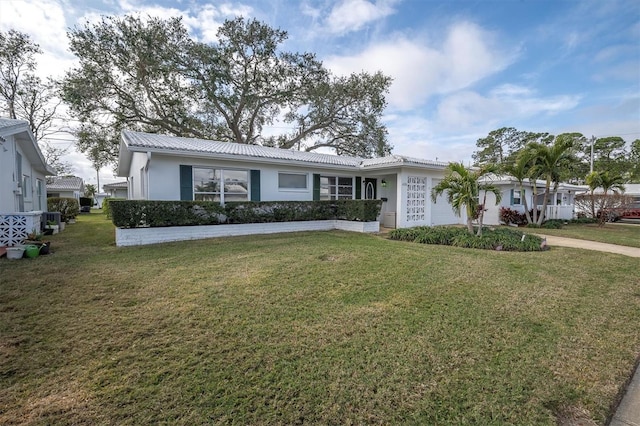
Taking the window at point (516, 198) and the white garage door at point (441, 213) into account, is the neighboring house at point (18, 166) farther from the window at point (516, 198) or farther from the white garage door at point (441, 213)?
the window at point (516, 198)

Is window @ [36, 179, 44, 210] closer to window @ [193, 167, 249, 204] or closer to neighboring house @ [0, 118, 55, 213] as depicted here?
neighboring house @ [0, 118, 55, 213]

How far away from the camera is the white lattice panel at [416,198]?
13.1 m

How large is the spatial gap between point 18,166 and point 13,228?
448 cm

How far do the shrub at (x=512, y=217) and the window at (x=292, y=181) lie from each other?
1162 cm

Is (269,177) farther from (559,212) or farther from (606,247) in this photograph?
(559,212)

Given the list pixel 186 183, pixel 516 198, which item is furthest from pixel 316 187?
pixel 516 198

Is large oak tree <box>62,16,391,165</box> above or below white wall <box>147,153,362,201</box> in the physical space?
above

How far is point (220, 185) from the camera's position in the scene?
10.7 m

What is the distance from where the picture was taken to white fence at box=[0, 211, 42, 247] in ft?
24.8

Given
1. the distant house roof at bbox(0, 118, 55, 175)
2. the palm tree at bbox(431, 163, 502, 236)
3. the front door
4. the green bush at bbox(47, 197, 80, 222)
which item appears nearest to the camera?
the distant house roof at bbox(0, 118, 55, 175)

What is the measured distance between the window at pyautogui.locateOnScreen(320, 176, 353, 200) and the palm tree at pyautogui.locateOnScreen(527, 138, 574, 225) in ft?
30.3

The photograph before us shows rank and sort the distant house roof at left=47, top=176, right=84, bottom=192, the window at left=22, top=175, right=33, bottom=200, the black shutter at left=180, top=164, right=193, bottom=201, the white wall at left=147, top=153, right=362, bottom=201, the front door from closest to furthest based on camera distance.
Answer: the white wall at left=147, top=153, right=362, bottom=201 → the black shutter at left=180, top=164, right=193, bottom=201 → the window at left=22, top=175, right=33, bottom=200 → the front door → the distant house roof at left=47, top=176, right=84, bottom=192

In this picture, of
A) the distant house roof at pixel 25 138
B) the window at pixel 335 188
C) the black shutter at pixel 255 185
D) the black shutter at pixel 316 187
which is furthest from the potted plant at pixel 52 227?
the window at pixel 335 188

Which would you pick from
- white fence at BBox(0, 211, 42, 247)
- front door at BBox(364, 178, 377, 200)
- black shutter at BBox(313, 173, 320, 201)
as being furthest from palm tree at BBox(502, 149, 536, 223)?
white fence at BBox(0, 211, 42, 247)
